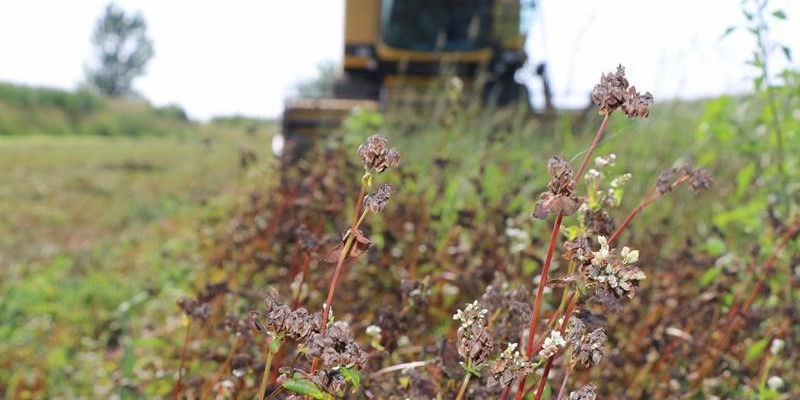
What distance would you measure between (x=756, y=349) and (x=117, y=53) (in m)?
77.1

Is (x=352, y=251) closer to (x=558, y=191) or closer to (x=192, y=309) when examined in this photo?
(x=558, y=191)

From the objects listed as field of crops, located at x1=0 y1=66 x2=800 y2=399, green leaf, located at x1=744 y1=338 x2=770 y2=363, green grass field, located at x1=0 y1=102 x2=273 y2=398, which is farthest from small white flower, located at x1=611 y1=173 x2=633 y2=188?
green grass field, located at x1=0 y1=102 x2=273 y2=398

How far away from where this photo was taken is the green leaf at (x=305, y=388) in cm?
110

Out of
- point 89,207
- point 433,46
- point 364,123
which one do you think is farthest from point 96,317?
point 433,46

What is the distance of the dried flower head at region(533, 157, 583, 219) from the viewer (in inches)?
41.6

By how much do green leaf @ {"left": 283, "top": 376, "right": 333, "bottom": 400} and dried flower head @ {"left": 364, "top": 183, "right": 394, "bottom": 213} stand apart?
0.26 metres

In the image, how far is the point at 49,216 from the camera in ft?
25.2

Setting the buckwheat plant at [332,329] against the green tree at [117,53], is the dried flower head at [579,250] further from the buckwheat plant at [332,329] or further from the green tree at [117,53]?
the green tree at [117,53]

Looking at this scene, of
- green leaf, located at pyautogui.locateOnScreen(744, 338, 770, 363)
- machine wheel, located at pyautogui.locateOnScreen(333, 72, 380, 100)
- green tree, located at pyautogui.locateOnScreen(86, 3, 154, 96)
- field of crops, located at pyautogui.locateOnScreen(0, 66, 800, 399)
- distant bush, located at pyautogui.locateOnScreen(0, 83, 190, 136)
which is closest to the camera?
field of crops, located at pyautogui.locateOnScreen(0, 66, 800, 399)

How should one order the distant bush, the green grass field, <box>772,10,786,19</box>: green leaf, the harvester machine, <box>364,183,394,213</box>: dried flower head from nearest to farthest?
<box>364,183,394,213</box>: dried flower head < <box>772,10,786,19</box>: green leaf < the green grass field < the harvester machine < the distant bush

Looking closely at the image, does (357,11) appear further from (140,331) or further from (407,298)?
(407,298)

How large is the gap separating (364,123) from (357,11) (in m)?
6.61

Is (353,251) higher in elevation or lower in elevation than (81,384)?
higher

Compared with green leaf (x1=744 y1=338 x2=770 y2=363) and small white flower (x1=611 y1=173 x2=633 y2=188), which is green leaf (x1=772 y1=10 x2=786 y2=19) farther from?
small white flower (x1=611 y1=173 x2=633 y2=188)
